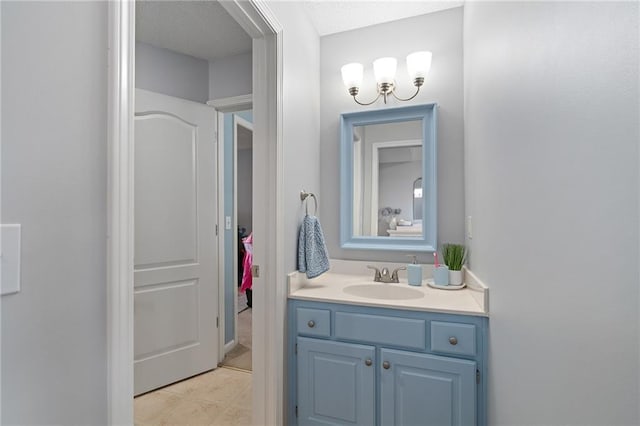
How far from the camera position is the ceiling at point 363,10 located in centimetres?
181

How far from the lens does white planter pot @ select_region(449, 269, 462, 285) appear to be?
1.70 metres

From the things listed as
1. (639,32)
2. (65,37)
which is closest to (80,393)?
(65,37)

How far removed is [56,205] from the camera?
0.53m

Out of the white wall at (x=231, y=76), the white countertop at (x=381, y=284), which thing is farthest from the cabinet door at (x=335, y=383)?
the white wall at (x=231, y=76)

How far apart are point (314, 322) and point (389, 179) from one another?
107cm

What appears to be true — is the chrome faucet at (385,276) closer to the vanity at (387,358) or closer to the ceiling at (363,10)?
the vanity at (387,358)

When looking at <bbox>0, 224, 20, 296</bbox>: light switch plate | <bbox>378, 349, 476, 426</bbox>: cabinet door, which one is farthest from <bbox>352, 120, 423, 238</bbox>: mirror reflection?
<bbox>0, 224, 20, 296</bbox>: light switch plate

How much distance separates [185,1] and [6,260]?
194 centimetres

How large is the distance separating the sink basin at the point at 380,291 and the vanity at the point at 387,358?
0.12 metres

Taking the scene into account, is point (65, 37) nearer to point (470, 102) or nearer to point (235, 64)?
point (470, 102)

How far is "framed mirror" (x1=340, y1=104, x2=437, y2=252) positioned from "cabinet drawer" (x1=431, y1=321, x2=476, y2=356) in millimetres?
636

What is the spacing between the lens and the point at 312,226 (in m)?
1.71

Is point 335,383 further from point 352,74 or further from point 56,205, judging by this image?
point 352,74

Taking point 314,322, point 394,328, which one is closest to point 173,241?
point 314,322
